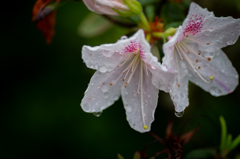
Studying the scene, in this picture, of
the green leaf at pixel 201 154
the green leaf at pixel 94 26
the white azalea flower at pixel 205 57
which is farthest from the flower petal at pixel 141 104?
the green leaf at pixel 94 26

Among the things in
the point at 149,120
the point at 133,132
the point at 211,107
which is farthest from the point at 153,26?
the point at 133,132

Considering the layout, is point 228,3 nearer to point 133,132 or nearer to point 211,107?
point 211,107

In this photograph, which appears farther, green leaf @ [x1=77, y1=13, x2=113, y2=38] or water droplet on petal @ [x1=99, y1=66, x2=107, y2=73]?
green leaf @ [x1=77, y1=13, x2=113, y2=38]

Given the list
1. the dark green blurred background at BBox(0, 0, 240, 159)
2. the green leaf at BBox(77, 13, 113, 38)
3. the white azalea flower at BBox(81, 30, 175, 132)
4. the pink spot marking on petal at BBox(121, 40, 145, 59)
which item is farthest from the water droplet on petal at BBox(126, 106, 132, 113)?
the dark green blurred background at BBox(0, 0, 240, 159)

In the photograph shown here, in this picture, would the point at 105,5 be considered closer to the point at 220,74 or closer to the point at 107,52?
the point at 107,52

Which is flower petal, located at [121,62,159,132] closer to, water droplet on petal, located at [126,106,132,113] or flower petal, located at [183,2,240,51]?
water droplet on petal, located at [126,106,132,113]

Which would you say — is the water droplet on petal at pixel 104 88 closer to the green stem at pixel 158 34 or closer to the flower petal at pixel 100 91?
the flower petal at pixel 100 91
